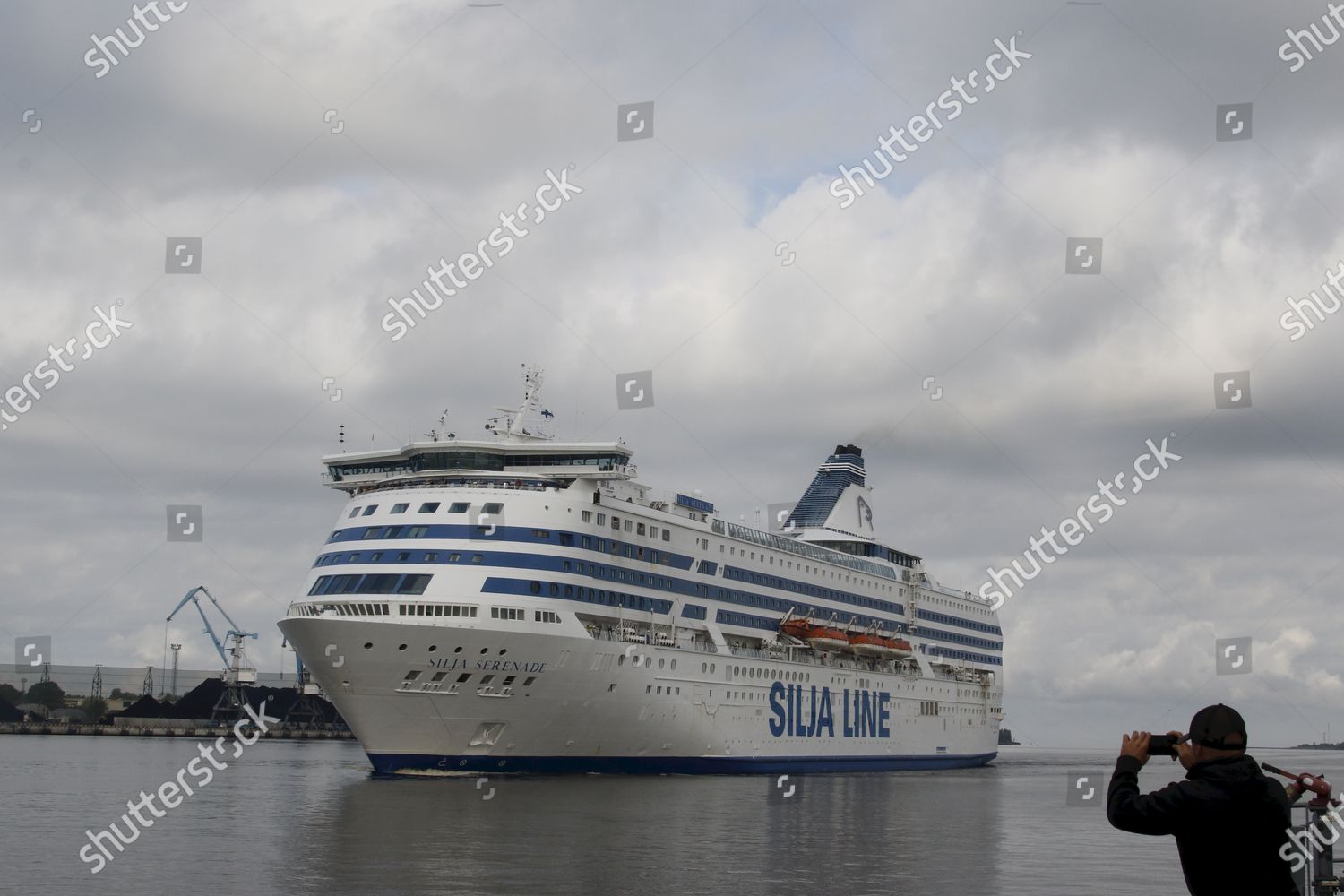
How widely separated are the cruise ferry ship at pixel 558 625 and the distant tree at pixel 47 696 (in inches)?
4532

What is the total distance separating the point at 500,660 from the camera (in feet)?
152

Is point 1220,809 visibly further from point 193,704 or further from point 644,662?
point 193,704

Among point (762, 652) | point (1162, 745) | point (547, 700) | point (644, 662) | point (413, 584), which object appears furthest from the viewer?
point (762, 652)

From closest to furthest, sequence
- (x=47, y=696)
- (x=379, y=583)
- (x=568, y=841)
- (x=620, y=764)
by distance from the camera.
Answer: (x=568, y=841) < (x=379, y=583) < (x=620, y=764) < (x=47, y=696)

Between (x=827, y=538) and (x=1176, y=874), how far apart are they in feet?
163

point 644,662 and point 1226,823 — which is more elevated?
point 644,662

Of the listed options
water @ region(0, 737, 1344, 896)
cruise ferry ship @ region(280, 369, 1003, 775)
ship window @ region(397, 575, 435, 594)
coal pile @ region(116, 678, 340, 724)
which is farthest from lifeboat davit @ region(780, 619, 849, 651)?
coal pile @ region(116, 678, 340, 724)

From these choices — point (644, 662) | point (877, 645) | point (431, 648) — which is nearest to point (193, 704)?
point (877, 645)

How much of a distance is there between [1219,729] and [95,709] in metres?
156

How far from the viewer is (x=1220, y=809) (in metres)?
7.36

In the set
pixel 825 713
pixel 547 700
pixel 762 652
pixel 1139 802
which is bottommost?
pixel 825 713

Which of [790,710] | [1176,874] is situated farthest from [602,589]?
Answer: [1176,874]

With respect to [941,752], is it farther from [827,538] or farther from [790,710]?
[790,710]

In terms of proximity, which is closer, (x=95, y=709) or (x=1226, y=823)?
(x=1226, y=823)
